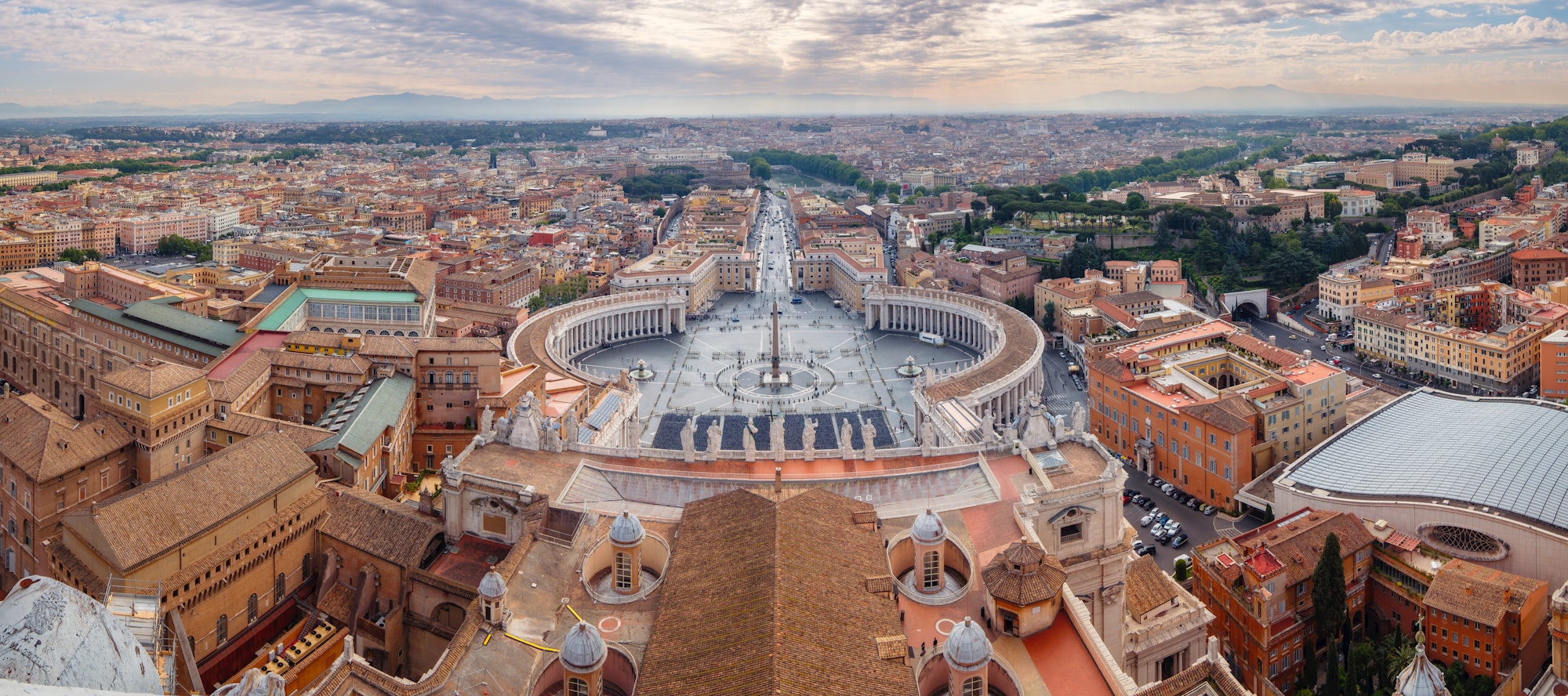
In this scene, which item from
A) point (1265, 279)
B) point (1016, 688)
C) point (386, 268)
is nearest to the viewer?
point (1016, 688)

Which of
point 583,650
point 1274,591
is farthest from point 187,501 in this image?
point 1274,591

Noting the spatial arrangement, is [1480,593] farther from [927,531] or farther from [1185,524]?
[927,531]

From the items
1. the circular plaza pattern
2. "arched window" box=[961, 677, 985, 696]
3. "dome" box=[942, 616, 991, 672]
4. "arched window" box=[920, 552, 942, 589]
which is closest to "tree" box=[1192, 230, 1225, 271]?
the circular plaza pattern

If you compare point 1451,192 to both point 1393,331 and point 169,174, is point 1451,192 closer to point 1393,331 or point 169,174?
point 1393,331

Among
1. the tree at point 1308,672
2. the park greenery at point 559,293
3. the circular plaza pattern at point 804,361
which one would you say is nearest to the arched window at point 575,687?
the circular plaza pattern at point 804,361

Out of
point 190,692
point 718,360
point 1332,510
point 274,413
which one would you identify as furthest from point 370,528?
point 718,360
